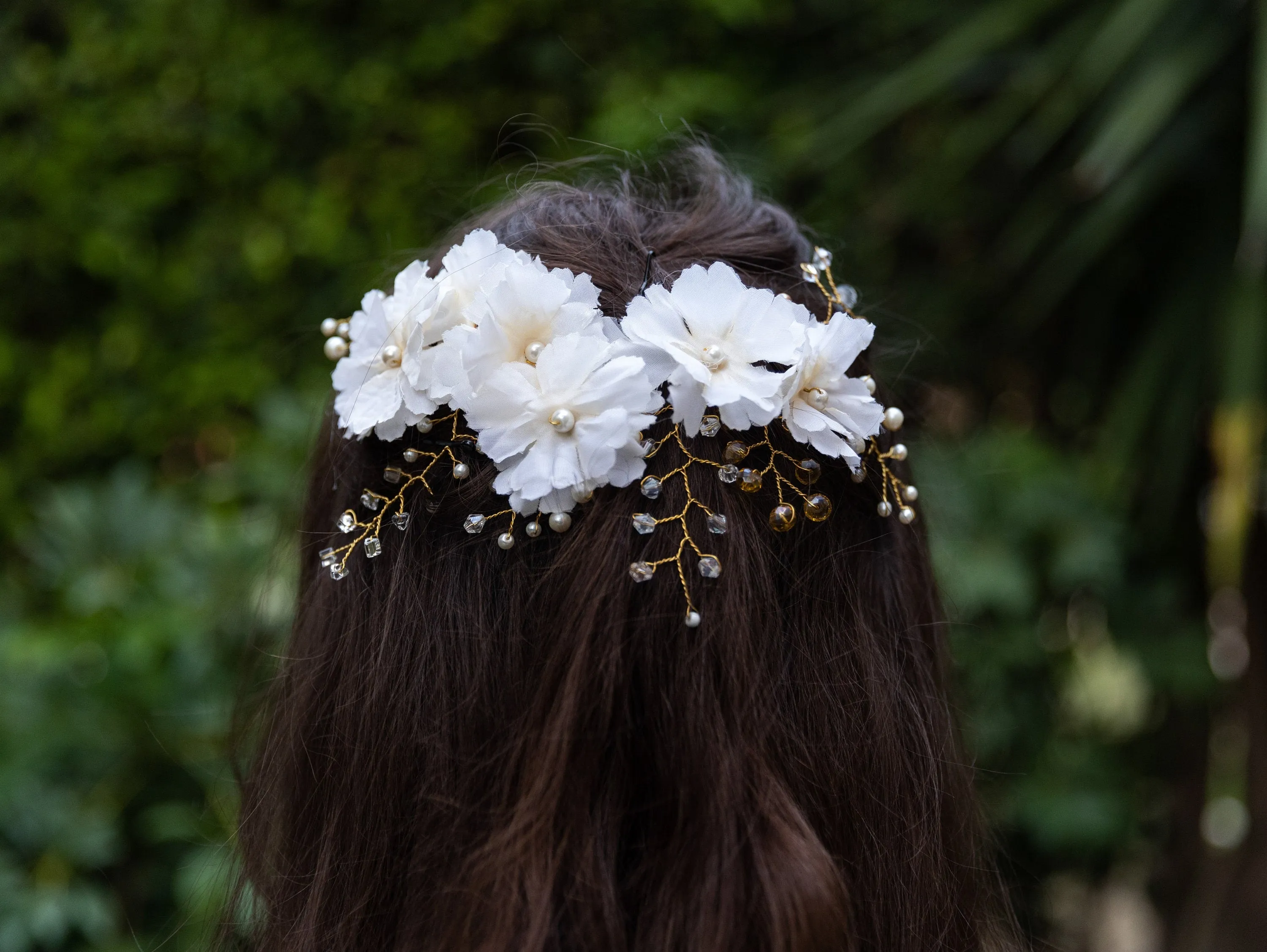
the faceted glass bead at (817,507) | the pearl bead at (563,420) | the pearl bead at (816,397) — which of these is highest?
the pearl bead at (816,397)

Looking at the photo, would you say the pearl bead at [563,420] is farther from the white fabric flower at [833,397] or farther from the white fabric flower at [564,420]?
the white fabric flower at [833,397]

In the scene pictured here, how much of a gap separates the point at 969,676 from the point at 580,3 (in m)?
1.69

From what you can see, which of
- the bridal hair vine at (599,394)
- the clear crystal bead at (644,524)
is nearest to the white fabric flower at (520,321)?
the bridal hair vine at (599,394)

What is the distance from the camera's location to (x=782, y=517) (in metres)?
0.69

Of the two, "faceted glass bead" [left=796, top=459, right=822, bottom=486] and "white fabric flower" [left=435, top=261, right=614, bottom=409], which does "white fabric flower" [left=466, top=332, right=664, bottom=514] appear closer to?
"white fabric flower" [left=435, top=261, right=614, bottom=409]

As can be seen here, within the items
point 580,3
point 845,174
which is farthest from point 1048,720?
point 580,3

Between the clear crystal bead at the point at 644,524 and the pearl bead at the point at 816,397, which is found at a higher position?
the pearl bead at the point at 816,397

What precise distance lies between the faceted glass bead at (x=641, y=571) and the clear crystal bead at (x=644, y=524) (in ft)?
0.07

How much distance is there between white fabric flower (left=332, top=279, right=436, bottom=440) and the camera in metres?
0.74

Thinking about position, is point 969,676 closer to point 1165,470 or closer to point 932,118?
point 1165,470

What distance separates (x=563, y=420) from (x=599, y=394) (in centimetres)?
3

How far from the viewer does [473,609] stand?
71cm

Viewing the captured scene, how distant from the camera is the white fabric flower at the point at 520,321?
69 cm

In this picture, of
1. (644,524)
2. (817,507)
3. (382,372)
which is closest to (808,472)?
(817,507)
